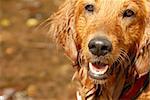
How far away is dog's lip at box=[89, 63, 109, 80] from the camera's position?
18.1ft

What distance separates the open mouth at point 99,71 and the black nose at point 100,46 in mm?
136

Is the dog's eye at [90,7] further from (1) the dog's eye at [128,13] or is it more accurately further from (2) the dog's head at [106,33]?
(1) the dog's eye at [128,13]

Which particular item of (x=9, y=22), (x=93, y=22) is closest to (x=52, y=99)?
(x=9, y=22)

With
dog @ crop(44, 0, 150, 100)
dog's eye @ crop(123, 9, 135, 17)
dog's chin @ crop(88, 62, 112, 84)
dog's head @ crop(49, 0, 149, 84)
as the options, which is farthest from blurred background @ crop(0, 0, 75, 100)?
dog's eye @ crop(123, 9, 135, 17)

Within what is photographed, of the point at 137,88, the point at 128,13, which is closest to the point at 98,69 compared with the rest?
the point at 137,88

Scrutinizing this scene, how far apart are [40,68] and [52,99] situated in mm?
698

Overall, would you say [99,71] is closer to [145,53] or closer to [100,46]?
[100,46]

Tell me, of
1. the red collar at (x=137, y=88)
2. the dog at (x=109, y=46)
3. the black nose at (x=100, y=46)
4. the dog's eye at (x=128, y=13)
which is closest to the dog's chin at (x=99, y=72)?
the dog at (x=109, y=46)

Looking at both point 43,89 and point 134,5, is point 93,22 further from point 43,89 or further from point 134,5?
point 43,89

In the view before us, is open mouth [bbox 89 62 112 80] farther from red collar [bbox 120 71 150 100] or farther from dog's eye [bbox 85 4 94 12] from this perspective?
dog's eye [bbox 85 4 94 12]

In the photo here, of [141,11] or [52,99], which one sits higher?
[141,11]

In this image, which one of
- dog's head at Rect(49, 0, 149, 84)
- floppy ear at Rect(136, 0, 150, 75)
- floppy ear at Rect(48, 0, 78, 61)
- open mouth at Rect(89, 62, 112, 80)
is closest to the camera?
dog's head at Rect(49, 0, 149, 84)

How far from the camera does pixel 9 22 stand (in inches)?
391

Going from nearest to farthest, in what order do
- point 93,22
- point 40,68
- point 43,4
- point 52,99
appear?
point 93,22
point 52,99
point 40,68
point 43,4
